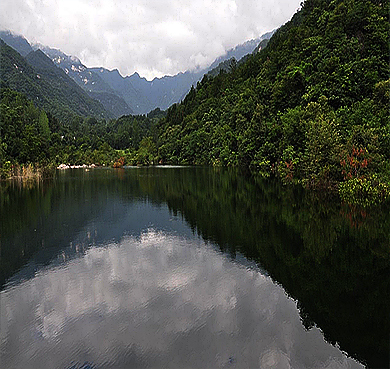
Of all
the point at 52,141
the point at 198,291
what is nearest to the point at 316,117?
the point at 198,291

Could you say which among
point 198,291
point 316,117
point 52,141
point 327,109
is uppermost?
point 327,109

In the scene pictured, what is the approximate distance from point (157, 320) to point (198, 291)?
7.08ft

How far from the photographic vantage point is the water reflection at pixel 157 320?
738cm

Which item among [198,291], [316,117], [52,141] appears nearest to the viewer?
[198,291]

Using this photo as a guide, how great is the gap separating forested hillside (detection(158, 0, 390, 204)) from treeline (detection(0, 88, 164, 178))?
131ft

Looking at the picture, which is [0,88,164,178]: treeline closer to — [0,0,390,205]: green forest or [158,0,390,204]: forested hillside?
[0,0,390,205]: green forest

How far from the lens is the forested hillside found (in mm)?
27984

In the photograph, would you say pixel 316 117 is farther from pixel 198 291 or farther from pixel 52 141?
pixel 52 141

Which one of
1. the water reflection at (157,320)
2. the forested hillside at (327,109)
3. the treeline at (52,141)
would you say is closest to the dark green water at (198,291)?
the water reflection at (157,320)

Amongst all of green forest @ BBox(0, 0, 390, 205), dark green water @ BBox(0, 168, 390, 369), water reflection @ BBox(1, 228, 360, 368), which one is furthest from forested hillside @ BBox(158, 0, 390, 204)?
water reflection @ BBox(1, 228, 360, 368)

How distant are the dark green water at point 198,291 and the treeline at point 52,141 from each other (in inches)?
1525

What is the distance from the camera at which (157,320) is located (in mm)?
9023

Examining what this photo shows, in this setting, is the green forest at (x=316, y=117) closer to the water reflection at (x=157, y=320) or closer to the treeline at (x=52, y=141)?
the treeline at (x=52, y=141)

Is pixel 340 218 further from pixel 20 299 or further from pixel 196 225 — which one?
pixel 20 299
